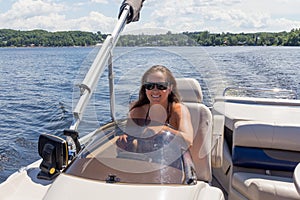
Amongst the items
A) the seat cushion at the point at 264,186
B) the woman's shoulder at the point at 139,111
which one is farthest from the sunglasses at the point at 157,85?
the seat cushion at the point at 264,186

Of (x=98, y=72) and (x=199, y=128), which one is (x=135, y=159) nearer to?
(x=98, y=72)

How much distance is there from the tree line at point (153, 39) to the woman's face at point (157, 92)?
217mm

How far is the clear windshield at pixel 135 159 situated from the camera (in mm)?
1658

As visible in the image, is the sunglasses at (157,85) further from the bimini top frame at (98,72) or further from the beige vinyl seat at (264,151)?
the beige vinyl seat at (264,151)

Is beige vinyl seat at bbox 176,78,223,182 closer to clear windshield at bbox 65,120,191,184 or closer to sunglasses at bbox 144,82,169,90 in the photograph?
sunglasses at bbox 144,82,169,90

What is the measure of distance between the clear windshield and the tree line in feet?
1.64

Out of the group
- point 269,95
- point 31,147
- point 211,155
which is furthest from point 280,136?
point 269,95

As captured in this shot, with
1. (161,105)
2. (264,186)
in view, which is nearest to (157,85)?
(161,105)

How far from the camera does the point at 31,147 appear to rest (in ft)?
20.7

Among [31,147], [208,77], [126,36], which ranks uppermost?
[126,36]

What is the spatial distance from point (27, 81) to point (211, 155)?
12557mm

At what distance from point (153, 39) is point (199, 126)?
89 cm

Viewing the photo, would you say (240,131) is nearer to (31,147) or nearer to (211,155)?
(211,155)

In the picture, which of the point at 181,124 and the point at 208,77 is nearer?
the point at 208,77
